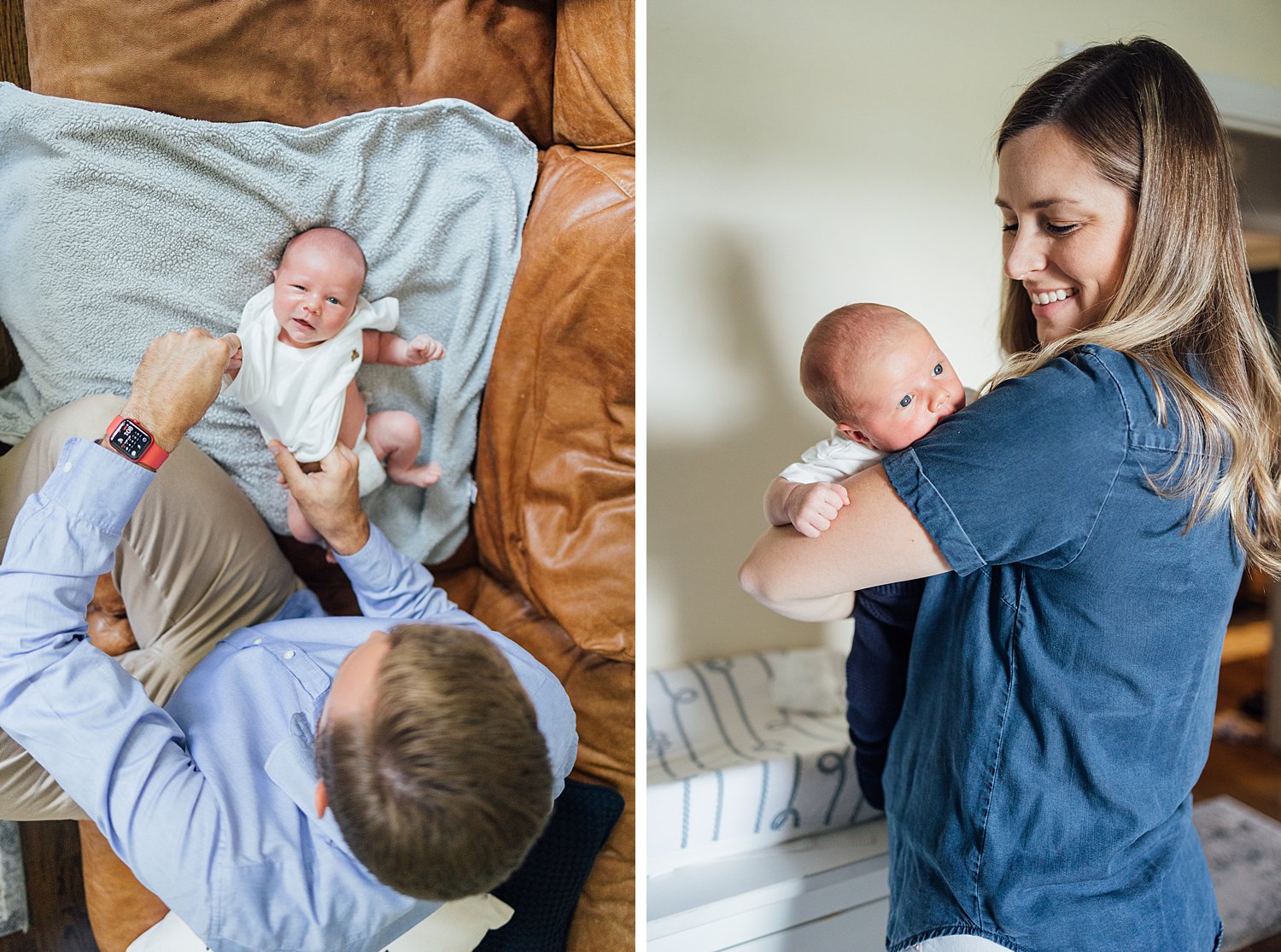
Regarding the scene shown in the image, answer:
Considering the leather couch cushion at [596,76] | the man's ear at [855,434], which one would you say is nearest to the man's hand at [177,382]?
the leather couch cushion at [596,76]

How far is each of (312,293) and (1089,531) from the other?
75 centimetres

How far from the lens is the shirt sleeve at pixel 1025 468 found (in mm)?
816

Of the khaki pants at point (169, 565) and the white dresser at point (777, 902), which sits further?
the white dresser at point (777, 902)

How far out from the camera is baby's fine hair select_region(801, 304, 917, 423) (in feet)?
3.24

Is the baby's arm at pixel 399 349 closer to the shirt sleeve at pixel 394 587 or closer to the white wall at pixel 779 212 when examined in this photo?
the shirt sleeve at pixel 394 587

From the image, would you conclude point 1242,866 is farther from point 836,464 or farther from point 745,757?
point 836,464

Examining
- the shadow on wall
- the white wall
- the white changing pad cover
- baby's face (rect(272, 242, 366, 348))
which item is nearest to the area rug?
the white changing pad cover

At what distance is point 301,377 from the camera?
0.77 metres

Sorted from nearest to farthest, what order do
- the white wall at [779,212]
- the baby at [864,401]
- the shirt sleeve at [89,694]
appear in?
the shirt sleeve at [89,694]
the baby at [864,401]
the white wall at [779,212]

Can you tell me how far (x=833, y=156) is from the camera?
2.08 m

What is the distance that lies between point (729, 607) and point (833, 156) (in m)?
1.12

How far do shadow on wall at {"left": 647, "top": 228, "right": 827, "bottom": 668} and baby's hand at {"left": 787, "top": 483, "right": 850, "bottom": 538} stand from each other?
1143mm

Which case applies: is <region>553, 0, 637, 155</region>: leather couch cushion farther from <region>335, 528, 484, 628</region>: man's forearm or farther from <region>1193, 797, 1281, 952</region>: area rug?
<region>1193, 797, 1281, 952</region>: area rug

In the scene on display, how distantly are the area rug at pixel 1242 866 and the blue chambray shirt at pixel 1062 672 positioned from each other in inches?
60.1
